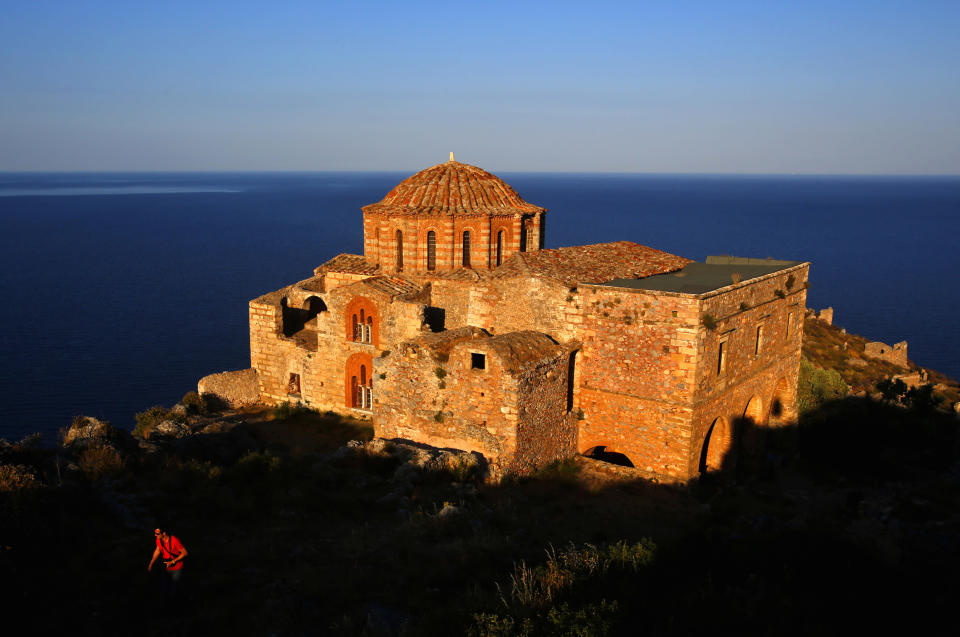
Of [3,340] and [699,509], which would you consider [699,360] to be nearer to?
[699,509]

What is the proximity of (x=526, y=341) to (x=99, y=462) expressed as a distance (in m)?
9.30

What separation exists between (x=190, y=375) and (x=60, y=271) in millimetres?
42533

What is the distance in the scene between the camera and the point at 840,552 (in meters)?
9.70

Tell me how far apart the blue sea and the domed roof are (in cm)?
1774

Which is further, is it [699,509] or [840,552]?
[699,509]

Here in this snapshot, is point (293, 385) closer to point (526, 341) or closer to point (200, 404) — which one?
point (200, 404)

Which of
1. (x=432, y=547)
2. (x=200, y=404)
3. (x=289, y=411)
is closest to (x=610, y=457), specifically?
(x=289, y=411)

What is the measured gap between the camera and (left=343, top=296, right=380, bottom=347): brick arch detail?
2138cm

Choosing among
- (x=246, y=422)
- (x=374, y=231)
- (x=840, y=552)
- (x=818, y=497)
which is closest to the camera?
(x=840, y=552)

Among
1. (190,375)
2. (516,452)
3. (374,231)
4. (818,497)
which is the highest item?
(374,231)

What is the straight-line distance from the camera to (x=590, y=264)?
64.0 feet

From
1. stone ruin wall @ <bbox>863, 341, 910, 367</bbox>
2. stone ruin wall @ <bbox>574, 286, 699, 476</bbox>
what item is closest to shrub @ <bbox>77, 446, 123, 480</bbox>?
stone ruin wall @ <bbox>574, 286, 699, 476</bbox>

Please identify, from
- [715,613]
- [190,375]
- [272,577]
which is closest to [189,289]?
[190,375]

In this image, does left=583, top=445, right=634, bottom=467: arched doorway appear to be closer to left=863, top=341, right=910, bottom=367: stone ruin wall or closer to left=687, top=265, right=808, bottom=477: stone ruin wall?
left=687, top=265, right=808, bottom=477: stone ruin wall
